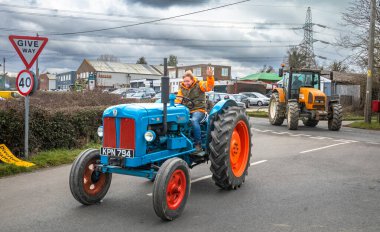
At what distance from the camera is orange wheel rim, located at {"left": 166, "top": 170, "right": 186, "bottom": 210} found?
17.3ft

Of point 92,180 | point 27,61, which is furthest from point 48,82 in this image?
point 92,180

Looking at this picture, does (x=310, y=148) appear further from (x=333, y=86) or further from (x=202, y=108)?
(x=333, y=86)

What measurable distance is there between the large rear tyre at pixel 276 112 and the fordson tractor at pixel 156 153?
12.7 meters

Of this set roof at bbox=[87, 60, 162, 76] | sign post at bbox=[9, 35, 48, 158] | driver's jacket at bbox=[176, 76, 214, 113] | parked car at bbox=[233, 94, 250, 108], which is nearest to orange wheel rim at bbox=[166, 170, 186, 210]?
driver's jacket at bbox=[176, 76, 214, 113]

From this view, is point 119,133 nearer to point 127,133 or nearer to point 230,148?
point 127,133

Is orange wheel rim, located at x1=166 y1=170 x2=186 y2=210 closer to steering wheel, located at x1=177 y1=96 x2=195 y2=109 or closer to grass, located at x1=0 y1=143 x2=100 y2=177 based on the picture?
steering wheel, located at x1=177 y1=96 x2=195 y2=109

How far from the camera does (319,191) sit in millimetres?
6672

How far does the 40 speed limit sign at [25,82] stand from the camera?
8672mm

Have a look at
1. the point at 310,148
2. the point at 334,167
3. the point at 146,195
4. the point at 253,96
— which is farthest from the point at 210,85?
the point at 253,96

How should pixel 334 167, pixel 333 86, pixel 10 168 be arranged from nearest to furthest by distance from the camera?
pixel 10 168 < pixel 334 167 < pixel 333 86

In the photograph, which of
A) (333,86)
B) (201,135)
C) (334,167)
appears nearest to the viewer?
(201,135)

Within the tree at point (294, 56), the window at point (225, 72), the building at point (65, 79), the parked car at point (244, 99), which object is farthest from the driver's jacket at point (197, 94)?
the building at point (65, 79)

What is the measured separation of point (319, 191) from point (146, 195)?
279 cm

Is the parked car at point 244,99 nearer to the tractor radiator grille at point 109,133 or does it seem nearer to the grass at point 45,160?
the grass at point 45,160
